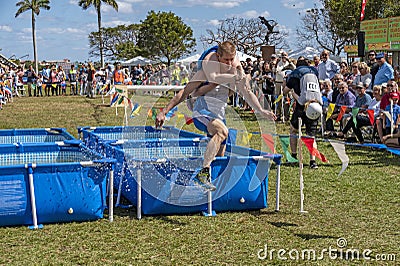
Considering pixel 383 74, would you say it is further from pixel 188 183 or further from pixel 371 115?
pixel 188 183

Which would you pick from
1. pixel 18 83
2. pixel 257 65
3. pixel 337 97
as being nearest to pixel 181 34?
pixel 18 83

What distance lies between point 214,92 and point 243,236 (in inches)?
71.8

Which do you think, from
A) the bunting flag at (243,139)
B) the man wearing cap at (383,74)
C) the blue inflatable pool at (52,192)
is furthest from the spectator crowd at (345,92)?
the blue inflatable pool at (52,192)

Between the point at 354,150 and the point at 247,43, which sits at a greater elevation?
the point at 247,43

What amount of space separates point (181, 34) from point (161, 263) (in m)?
57.8

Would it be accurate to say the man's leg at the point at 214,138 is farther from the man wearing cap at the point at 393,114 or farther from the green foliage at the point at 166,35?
the green foliage at the point at 166,35

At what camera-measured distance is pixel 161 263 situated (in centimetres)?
516

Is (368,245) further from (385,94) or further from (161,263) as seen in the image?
(385,94)

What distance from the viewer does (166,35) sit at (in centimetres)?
6147

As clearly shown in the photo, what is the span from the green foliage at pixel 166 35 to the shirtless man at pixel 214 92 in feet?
173

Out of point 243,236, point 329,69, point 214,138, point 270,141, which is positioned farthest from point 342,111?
point 243,236

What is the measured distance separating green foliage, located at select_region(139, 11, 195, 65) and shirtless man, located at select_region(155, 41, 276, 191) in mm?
52825

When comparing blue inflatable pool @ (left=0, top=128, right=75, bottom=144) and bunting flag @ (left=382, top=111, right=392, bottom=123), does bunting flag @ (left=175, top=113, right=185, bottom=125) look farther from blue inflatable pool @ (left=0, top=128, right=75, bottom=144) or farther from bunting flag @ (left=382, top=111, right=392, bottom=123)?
bunting flag @ (left=382, top=111, right=392, bottom=123)

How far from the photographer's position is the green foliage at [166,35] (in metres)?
60.9
